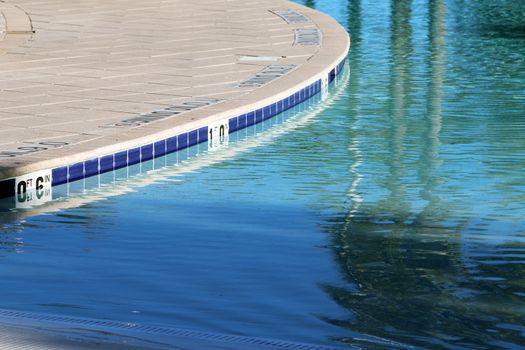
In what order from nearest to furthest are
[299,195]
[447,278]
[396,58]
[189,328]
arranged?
[189,328] → [447,278] → [299,195] → [396,58]

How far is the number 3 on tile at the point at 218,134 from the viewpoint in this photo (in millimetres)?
8773

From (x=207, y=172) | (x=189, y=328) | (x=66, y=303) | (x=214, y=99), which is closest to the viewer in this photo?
(x=189, y=328)

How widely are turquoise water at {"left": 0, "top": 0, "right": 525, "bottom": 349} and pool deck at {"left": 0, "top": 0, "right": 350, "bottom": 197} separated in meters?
0.24

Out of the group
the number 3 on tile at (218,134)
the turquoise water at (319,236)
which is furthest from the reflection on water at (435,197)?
the number 3 on tile at (218,134)

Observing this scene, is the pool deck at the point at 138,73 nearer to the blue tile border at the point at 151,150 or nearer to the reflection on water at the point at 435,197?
the blue tile border at the point at 151,150

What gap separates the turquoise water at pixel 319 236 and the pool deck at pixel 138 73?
24 cm

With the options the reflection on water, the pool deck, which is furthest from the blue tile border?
the reflection on water

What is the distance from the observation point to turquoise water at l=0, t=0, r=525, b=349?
5.18m

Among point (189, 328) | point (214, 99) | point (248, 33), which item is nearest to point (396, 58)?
point (248, 33)

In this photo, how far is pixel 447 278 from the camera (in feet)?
18.9

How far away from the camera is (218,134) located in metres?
8.94

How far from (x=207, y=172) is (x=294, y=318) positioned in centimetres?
286

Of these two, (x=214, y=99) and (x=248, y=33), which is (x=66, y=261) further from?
(x=248, y=33)

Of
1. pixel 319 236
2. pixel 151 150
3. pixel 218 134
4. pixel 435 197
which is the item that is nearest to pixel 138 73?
Result: pixel 218 134
